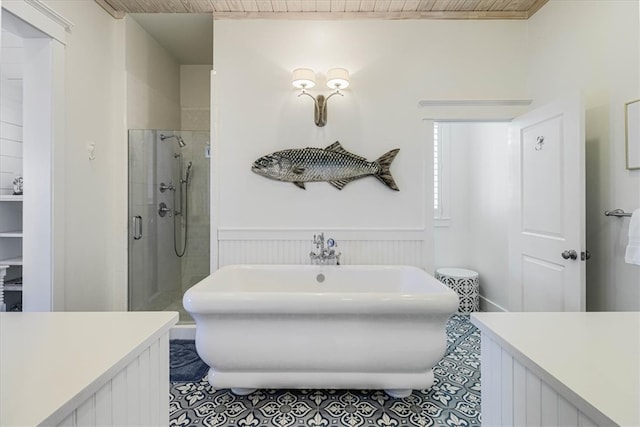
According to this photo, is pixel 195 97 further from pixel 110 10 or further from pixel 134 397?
pixel 134 397

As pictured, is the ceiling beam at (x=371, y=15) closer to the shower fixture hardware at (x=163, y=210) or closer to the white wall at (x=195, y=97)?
the white wall at (x=195, y=97)

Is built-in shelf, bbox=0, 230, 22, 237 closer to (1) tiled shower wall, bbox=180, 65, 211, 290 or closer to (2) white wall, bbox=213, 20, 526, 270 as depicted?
(1) tiled shower wall, bbox=180, 65, 211, 290

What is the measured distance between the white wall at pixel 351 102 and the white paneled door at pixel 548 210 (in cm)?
63

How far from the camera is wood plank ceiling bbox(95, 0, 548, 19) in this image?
2.66m

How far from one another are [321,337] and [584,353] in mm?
1272

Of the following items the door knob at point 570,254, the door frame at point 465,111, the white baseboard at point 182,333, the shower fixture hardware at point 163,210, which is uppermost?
the door frame at point 465,111

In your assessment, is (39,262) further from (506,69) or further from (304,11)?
(506,69)

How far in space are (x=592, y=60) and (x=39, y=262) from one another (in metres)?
3.82

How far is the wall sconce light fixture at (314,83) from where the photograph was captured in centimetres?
262

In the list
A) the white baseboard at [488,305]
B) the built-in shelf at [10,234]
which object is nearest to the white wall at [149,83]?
the built-in shelf at [10,234]

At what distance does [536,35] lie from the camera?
2697 mm

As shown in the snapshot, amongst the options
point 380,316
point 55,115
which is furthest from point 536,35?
point 55,115

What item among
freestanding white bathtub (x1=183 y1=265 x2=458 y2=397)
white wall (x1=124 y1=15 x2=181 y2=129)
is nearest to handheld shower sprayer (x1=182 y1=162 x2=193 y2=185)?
white wall (x1=124 y1=15 x2=181 y2=129)

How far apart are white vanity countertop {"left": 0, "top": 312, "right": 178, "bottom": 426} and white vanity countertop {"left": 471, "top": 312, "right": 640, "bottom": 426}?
102cm
